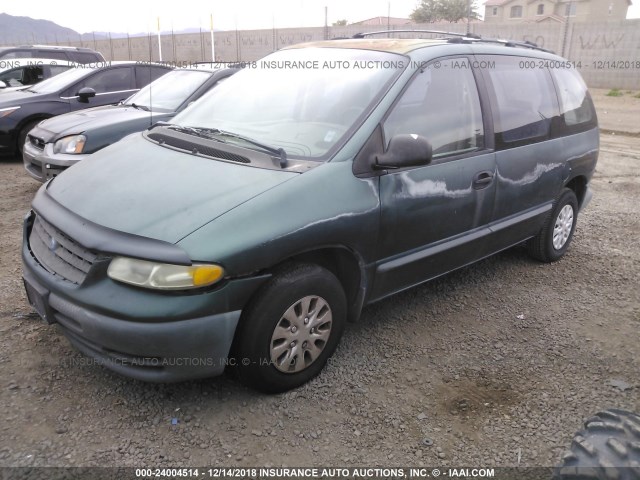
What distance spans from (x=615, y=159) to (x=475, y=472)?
8526 mm

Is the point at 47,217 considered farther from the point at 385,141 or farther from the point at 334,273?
the point at 385,141

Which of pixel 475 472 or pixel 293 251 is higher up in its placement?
pixel 293 251

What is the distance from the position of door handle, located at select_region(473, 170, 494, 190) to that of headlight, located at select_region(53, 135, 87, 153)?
4.17 metres

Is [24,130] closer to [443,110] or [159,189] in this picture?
[159,189]

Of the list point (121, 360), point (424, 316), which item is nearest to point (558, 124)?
point (424, 316)

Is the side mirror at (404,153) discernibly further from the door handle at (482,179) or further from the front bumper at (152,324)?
the front bumper at (152,324)

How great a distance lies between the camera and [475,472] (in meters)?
2.45

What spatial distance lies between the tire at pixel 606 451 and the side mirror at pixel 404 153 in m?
1.53

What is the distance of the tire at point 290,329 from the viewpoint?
259 cm

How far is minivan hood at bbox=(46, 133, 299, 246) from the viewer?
2.50 meters

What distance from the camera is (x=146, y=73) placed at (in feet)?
28.7

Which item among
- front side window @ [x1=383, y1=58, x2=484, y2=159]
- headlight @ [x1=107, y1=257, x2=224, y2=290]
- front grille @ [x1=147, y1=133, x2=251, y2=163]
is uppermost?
front side window @ [x1=383, y1=58, x2=484, y2=159]

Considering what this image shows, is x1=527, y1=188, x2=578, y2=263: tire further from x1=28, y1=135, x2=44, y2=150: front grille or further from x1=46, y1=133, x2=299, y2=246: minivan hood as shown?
x1=28, y1=135, x2=44, y2=150: front grille

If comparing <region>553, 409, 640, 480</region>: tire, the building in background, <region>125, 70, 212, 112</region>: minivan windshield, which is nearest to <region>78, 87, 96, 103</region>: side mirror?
<region>125, 70, 212, 112</region>: minivan windshield
